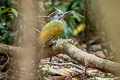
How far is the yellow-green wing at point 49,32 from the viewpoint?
12.2 ft

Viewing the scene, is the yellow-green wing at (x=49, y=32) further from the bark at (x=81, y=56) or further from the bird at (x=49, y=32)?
the bark at (x=81, y=56)

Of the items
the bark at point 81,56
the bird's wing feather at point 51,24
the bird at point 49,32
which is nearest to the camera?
the bark at point 81,56

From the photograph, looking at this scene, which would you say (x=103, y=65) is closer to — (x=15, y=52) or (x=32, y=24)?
(x=15, y=52)

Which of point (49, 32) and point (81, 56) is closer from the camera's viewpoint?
point (81, 56)

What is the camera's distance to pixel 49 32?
3.80 meters

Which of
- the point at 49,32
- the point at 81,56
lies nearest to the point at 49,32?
the point at 49,32

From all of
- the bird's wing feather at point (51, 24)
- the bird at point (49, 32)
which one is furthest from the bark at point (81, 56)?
the bird's wing feather at point (51, 24)

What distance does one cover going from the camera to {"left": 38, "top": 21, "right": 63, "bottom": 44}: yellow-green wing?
371 centimetres

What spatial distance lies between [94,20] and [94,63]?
428cm

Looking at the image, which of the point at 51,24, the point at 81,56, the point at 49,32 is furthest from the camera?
the point at 51,24

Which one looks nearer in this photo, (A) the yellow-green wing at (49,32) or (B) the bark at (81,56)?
(B) the bark at (81,56)

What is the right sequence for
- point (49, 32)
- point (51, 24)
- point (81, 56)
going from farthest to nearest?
point (51, 24) → point (49, 32) → point (81, 56)

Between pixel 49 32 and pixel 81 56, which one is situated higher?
pixel 49 32

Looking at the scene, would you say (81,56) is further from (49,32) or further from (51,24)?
(51,24)
